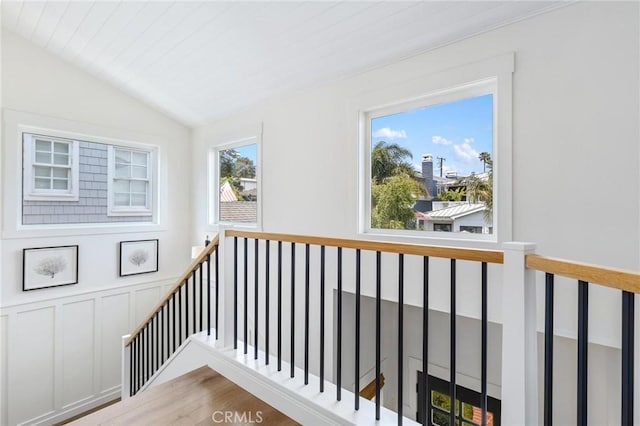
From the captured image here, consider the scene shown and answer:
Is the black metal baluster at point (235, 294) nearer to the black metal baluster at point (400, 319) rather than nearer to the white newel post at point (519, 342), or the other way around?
the black metal baluster at point (400, 319)

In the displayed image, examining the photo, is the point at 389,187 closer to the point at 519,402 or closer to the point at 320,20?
the point at 320,20

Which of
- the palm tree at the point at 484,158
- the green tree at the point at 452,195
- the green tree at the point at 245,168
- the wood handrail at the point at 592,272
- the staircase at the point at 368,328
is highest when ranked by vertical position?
the green tree at the point at 245,168

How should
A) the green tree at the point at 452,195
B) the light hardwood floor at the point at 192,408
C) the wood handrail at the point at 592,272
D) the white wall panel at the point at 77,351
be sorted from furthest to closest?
1. the white wall panel at the point at 77,351
2. the green tree at the point at 452,195
3. the light hardwood floor at the point at 192,408
4. the wood handrail at the point at 592,272

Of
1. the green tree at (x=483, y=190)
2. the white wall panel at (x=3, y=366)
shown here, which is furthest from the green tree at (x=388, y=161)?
the white wall panel at (x=3, y=366)

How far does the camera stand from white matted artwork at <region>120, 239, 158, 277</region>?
4.20 meters

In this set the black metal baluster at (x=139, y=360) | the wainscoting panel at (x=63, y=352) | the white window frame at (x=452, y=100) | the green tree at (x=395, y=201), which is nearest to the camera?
the white window frame at (x=452, y=100)

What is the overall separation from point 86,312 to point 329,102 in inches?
143

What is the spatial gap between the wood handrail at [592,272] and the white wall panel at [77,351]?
4.50 m

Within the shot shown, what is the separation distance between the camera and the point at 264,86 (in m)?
3.44

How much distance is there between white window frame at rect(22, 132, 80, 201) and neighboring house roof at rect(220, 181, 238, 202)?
1619mm

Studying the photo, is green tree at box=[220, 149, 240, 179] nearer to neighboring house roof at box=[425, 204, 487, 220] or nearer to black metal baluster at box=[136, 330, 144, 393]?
black metal baluster at box=[136, 330, 144, 393]

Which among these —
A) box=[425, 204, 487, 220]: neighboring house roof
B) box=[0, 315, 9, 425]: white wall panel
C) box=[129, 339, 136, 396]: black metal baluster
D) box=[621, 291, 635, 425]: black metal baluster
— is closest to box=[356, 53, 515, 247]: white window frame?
box=[425, 204, 487, 220]: neighboring house roof

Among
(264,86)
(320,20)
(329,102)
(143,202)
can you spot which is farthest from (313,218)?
(143,202)

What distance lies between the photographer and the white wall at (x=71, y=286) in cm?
338
